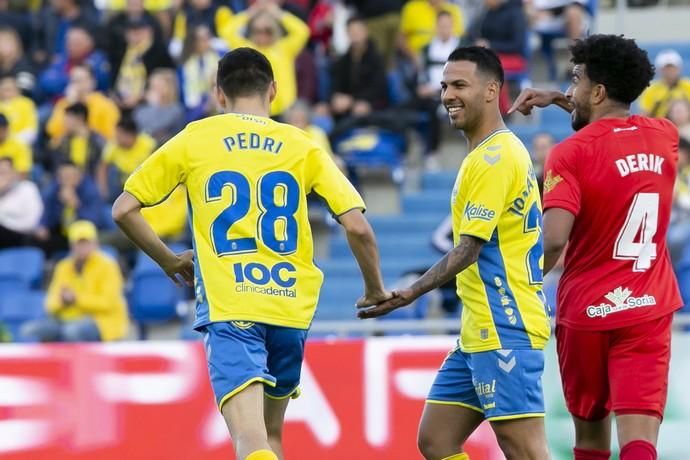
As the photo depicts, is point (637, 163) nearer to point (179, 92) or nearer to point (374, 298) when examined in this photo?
point (374, 298)

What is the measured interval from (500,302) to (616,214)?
748 millimetres

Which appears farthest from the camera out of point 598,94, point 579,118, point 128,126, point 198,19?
point 198,19

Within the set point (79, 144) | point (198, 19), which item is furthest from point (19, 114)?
point (198, 19)

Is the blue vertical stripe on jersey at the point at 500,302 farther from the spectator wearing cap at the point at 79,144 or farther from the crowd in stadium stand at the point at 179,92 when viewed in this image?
the spectator wearing cap at the point at 79,144

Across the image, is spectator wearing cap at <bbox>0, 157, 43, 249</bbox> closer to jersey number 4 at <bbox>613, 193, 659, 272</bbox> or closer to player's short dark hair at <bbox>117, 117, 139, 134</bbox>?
player's short dark hair at <bbox>117, 117, 139, 134</bbox>

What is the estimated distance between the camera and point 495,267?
7.58 metres

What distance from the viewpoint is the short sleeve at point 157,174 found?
7.48 m

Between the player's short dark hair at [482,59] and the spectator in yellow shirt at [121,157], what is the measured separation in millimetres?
8223

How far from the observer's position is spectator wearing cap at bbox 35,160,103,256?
1513cm

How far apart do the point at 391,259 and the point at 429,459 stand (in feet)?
22.6

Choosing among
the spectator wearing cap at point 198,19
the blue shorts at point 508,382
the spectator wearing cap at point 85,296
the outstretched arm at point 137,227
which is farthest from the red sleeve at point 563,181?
the spectator wearing cap at point 198,19

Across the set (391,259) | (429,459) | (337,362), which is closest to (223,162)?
(429,459)

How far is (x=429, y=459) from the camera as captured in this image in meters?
7.86

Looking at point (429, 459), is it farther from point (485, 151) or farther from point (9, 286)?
point (9, 286)
